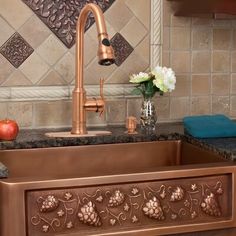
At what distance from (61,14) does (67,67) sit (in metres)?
0.18

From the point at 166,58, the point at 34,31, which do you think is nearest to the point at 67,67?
the point at 34,31

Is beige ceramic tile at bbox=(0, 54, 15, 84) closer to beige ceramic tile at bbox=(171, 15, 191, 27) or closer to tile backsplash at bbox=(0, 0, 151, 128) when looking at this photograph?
tile backsplash at bbox=(0, 0, 151, 128)

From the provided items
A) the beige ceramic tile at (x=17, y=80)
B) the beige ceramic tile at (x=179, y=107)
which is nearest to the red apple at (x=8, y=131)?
the beige ceramic tile at (x=17, y=80)

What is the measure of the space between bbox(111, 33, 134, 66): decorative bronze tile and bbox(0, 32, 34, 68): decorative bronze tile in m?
0.30

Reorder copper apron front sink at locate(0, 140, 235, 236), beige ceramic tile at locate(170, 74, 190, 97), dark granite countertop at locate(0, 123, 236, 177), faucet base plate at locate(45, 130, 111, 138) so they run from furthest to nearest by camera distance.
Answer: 1. beige ceramic tile at locate(170, 74, 190, 97)
2. faucet base plate at locate(45, 130, 111, 138)
3. dark granite countertop at locate(0, 123, 236, 177)
4. copper apron front sink at locate(0, 140, 235, 236)

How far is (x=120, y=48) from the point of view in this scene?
2016 millimetres

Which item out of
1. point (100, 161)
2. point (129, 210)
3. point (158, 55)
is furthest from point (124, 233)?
point (158, 55)

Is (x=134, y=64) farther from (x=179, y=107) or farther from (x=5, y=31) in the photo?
(x=5, y=31)

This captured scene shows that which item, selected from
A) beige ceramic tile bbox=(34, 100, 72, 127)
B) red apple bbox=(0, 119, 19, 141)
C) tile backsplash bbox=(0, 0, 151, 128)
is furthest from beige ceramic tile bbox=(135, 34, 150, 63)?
red apple bbox=(0, 119, 19, 141)

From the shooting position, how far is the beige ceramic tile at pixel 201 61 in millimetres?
2119

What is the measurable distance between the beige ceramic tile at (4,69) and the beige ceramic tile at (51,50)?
4.3 inches

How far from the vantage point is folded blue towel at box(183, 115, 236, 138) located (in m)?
1.80

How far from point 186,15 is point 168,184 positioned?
83 centimetres

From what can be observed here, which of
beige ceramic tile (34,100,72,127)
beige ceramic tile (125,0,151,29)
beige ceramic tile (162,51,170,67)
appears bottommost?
beige ceramic tile (34,100,72,127)
